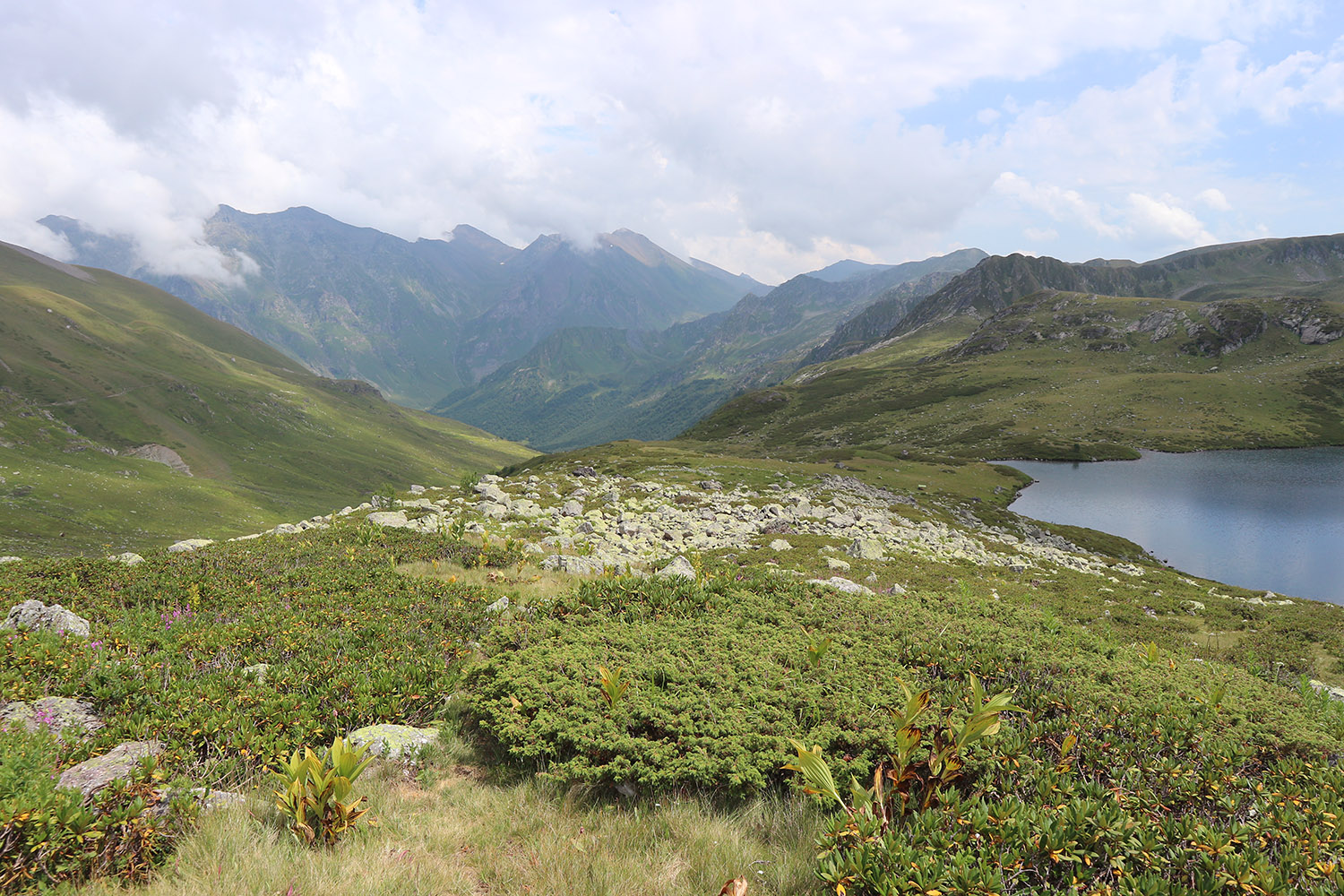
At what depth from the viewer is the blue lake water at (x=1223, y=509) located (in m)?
47.3

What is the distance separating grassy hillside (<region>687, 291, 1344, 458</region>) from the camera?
12556cm

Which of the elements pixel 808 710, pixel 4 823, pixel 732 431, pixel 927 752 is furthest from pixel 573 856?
pixel 732 431

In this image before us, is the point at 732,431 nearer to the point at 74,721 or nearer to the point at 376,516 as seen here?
the point at 376,516

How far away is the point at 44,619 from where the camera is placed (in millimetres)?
10734

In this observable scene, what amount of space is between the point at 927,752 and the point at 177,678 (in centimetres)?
1105

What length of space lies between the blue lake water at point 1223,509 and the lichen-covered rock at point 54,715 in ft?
208

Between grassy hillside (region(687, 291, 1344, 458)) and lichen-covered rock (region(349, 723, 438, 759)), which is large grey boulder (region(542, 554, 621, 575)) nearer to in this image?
lichen-covered rock (region(349, 723, 438, 759))

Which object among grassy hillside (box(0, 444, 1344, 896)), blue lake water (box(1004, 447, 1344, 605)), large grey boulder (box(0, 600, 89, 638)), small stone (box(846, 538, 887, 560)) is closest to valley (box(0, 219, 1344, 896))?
grassy hillside (box(0, 444, 1344, 896))

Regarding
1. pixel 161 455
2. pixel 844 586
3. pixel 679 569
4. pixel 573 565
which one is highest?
pixel 679 569

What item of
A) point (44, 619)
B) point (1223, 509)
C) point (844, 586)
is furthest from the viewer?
point (1223, 509)

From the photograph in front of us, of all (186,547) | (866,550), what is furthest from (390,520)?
(866,550)

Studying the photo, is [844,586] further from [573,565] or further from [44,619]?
[44,619]

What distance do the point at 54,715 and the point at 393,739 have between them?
4539mm

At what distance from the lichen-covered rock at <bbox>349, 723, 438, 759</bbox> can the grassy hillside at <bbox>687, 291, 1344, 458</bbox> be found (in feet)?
335
